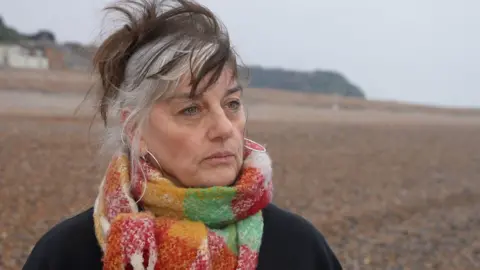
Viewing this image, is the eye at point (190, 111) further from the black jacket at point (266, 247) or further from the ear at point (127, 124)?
the black jacket at point (266, 247)

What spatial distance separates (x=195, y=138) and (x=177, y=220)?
221 millimetres

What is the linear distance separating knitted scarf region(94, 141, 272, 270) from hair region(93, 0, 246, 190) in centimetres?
11

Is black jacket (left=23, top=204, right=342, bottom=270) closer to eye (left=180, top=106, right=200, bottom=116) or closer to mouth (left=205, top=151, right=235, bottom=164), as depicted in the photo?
mouth (left=205, top=151, right=235, bottom=164)

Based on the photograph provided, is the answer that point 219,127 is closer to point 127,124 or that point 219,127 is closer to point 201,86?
point 201,86

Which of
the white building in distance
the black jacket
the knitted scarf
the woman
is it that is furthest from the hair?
the white building in distance

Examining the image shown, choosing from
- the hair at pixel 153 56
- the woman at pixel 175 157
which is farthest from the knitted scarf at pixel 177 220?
the hair at pixel 153 56

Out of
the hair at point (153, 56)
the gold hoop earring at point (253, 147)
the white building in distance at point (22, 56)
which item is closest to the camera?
the hair at point (153, 56)

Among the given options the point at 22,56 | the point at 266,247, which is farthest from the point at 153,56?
the point at 22,56

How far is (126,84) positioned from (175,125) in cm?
18

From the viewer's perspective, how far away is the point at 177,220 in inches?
69.9

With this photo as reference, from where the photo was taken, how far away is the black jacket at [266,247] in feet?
6.18

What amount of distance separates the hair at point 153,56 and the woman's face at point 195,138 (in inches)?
1.2

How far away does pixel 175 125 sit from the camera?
1.87 meters

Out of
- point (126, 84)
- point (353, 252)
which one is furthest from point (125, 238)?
point (353, 252)
